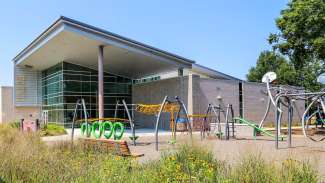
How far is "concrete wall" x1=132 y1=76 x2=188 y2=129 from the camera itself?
32.2 meters

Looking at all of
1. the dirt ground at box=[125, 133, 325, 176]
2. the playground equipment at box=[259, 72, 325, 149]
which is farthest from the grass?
the playground equipment at box=[259, 72, 325, 149]

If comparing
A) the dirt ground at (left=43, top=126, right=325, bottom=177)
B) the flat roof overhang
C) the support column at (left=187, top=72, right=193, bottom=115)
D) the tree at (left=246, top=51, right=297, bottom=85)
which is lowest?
the dirt ground at (left=43, top=126, right=325, bottom=177)

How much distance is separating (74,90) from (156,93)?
7.99 metres

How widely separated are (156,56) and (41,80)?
61.0 feet

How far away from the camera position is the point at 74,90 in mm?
36062

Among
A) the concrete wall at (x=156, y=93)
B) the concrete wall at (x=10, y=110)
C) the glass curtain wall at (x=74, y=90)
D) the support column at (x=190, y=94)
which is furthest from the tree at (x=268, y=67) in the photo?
the concrete wall at (x=10, y=110)

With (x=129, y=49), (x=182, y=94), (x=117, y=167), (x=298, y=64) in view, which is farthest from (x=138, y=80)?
(x=117, y=167)

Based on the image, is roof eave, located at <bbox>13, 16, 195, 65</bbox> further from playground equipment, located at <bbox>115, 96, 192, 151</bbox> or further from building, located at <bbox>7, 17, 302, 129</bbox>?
playground equipment, located at <bbox>115, 96, 192, 151</bbox>

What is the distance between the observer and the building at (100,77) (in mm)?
28203

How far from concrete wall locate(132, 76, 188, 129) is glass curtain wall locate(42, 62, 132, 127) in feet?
5.50

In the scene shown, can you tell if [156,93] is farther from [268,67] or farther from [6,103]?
[268,67]

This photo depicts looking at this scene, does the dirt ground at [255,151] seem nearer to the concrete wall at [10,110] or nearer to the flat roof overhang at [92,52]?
the flat roof overhang at [92,52]

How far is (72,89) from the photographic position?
35.9 m

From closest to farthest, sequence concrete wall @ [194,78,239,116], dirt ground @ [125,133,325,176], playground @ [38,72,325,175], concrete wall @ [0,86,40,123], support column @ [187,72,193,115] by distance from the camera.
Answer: dirt ground @ [125,133,325,176] → playground @ [38,72,325,175] → support column @ [187,72,193,115] → concrete wall @ [194,78,239,116] → concrete wall @ [0,86,40,123]
